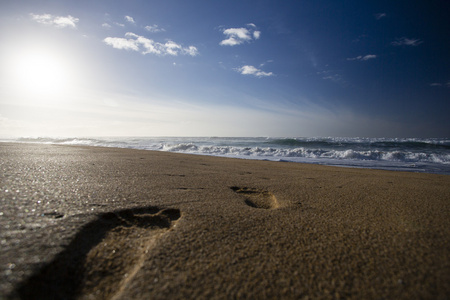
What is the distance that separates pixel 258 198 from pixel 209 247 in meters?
0.93

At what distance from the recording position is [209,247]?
89 cm

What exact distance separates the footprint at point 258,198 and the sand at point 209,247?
3.0 inches

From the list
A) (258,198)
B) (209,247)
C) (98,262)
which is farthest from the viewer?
(258,198)

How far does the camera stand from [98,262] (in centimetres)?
76

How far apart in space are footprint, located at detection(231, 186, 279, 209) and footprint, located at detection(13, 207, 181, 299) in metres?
0.74

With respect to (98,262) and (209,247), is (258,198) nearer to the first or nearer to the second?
(209,247)

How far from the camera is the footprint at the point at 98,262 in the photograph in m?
0.64

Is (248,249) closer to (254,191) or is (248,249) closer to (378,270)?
(378,270)

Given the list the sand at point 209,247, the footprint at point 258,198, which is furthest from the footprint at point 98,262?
the footprint at point 258,198

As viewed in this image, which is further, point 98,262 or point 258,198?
point 258,198

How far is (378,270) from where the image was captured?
773 millimetres

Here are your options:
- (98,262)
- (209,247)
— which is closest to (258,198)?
(209,247)

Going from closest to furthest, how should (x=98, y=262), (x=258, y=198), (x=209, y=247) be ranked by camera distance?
(x=98, y=262) < (x=209, y=247) < (x=258, y=198)

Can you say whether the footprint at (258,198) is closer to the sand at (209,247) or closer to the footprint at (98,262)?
the sand at (209,247)
